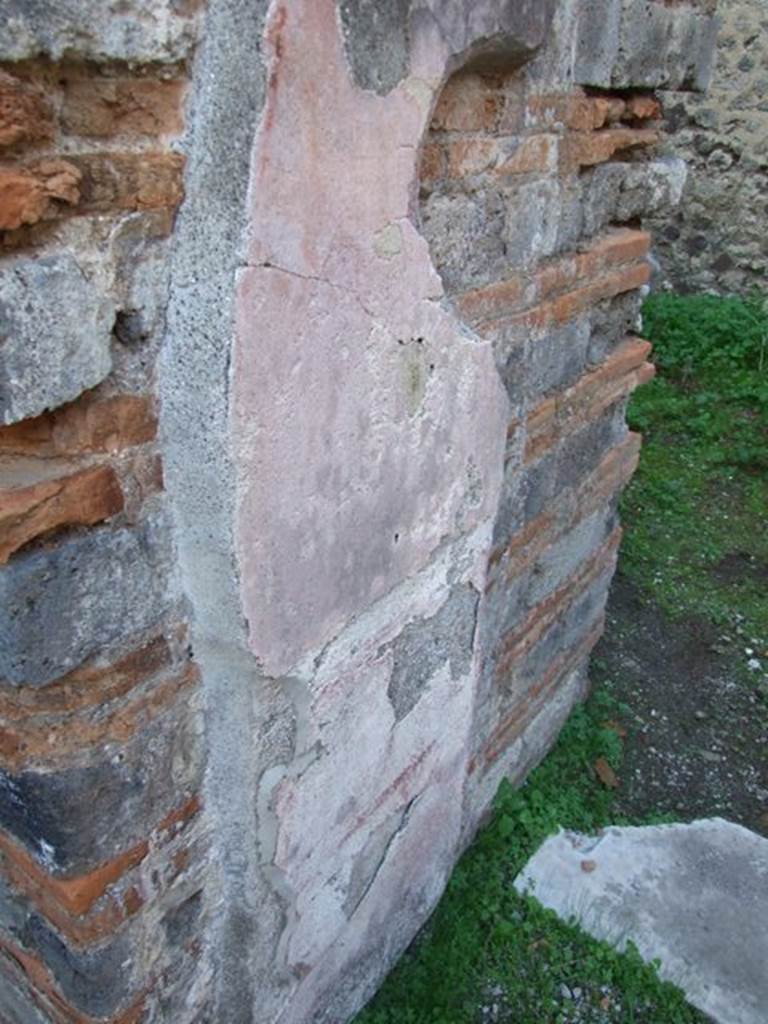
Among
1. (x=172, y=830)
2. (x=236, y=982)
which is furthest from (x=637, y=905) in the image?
(x=172, y=830)

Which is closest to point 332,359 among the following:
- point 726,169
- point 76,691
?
point 76,691

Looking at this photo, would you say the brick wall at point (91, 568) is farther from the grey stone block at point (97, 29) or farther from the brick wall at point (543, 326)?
the brick wall at point (543, 326)

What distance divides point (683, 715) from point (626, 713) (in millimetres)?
239

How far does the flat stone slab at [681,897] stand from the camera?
235 centimetres

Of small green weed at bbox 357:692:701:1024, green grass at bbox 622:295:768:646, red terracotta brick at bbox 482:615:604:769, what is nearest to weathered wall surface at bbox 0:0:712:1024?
small green weed at bbox 357:692:701:1024

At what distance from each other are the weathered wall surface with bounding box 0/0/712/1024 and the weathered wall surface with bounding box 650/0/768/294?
4.94m

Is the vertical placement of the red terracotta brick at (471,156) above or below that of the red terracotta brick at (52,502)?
above

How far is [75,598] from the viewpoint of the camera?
1243 mm

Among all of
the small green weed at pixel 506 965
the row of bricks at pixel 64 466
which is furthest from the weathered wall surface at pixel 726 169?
the row of bricks at pixel 64 466

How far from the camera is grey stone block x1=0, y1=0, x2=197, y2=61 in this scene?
3.14 feet

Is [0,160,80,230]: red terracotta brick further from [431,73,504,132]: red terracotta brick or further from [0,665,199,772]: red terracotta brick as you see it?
[431,73,504,132]: red terracotta brick

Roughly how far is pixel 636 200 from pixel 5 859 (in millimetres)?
2278

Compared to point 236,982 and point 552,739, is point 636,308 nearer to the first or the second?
point 552,739

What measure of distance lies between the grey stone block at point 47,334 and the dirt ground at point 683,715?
2483mm
